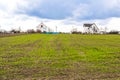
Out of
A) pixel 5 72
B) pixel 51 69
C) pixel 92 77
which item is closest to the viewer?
pixel 92 77

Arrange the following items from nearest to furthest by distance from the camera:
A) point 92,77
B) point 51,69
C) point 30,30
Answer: point 92,77 → point 51,69 → point 30,30

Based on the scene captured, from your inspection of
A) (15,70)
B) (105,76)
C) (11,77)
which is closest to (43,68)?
(15,70)

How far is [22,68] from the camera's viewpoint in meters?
12.7

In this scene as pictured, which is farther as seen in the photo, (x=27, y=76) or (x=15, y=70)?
(x=15, y=70)

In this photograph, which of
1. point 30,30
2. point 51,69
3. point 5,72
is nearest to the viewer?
point 5,72

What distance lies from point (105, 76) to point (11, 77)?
3.76 m

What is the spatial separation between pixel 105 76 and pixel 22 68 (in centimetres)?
416

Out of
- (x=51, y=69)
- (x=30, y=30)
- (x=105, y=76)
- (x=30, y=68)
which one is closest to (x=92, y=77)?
(x=105, y=76)

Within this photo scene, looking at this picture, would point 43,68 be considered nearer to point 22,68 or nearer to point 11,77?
point 22,68

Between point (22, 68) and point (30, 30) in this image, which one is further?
point (30, 30)

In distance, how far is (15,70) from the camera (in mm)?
12156

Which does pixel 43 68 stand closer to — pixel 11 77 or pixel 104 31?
pixel 11 77

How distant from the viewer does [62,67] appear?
13.0 m

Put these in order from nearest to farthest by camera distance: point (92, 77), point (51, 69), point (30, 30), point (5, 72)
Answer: point (92, 77), point (5, 72), point (51, 69), point (30, 30)
